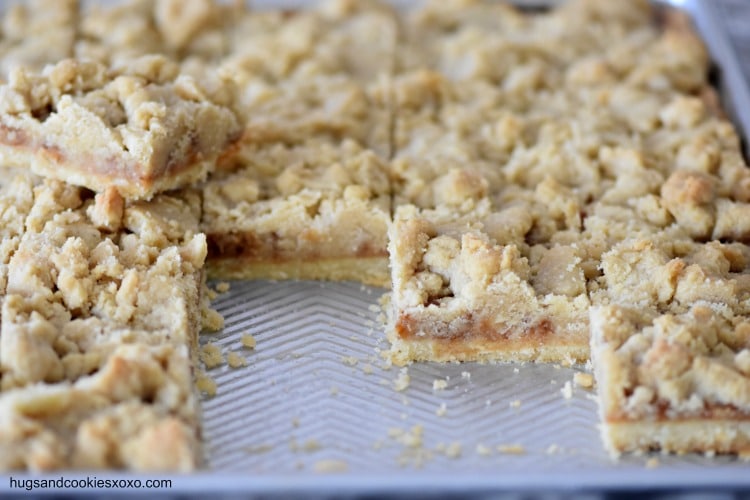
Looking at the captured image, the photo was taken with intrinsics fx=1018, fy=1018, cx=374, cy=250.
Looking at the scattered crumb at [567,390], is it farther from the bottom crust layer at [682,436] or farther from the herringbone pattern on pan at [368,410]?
the bottom crust layer at [682,436]

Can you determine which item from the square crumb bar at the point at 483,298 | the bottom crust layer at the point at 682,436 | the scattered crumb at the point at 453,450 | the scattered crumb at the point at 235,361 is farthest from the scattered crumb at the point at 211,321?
the bottom crust layer at the point at 682,436

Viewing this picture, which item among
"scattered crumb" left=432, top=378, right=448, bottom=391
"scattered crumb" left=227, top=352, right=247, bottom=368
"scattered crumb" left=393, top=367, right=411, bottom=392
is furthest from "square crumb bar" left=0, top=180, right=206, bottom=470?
"scattered crumb" left=432, top=378, right=448, bottom=391

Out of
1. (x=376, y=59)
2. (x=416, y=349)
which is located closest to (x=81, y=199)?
(x=416, y=349)

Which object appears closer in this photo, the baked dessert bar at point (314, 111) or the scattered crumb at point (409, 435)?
the scattered crumb at point (409, 435)

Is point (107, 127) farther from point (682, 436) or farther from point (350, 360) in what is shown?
point (682, 436)

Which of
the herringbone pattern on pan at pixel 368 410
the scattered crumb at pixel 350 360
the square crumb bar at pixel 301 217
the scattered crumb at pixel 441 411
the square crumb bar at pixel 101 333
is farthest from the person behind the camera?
the square crumb bar at pixel 301 217

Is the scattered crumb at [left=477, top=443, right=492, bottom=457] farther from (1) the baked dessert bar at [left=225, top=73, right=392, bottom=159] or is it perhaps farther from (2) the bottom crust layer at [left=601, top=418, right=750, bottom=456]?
(1) the baked dessert bar at [left=225, top=73, right=392, bottom=159]

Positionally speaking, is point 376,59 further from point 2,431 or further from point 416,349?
point 2,431

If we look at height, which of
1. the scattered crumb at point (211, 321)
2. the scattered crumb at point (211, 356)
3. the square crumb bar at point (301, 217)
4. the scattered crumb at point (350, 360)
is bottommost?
the scattered crumb at point (350, 360)
